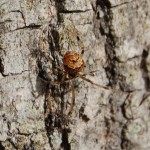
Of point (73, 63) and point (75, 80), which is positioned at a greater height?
point (73, 63)

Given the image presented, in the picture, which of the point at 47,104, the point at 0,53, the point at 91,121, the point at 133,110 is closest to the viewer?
the point at 0,53

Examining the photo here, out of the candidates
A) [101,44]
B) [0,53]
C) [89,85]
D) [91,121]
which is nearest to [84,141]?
[91,121]

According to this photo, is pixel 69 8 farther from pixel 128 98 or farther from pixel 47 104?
pixel 128 98
